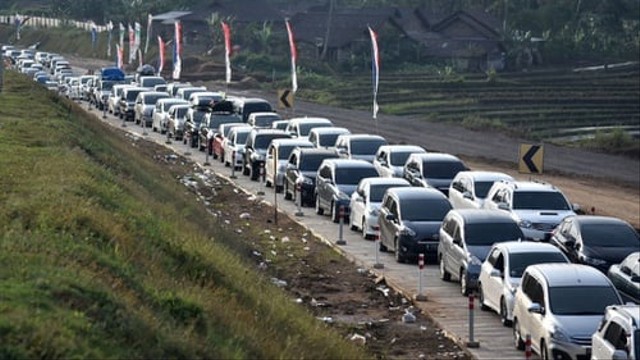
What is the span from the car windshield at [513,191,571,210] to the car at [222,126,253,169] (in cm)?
1844

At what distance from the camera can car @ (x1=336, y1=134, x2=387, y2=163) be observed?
44909 millimetres

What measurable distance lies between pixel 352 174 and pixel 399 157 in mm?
4622

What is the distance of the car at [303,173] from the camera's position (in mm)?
40525

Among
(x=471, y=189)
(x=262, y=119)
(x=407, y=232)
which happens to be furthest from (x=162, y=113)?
(x=407, y=232)

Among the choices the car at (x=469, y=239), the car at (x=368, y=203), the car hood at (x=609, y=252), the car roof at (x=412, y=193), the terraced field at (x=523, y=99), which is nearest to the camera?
the car at (x=469, y=239)

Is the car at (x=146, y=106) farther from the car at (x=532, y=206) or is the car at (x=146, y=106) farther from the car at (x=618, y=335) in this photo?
the car at (x=618, y=335)

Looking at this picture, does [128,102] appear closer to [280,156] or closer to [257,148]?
[257,148]

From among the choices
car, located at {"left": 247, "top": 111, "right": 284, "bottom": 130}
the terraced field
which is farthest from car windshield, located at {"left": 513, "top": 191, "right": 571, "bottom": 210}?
the terraced field

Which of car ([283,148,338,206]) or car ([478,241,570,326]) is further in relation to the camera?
car ([283,148,338,206])

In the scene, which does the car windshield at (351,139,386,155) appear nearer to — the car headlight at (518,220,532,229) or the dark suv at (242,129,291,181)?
the dark suv at (242,129,291,181)

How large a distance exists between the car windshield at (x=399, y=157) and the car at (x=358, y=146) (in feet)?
8.35

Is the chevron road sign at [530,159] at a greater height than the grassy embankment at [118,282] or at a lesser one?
lesser

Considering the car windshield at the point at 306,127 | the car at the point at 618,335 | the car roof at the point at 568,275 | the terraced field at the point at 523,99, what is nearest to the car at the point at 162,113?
the car windshield at the point at 306,127

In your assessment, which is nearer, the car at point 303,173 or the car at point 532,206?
the car at point 532,206
